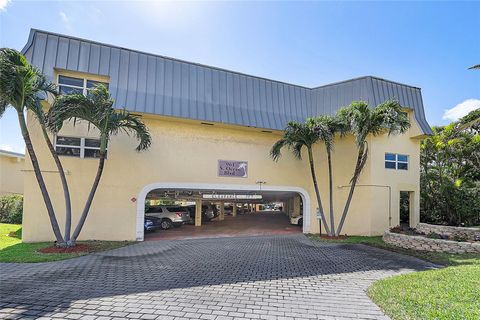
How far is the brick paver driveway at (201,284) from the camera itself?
16.2ft

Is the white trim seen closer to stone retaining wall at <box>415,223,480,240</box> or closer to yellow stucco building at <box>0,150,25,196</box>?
stone retaining wall at <box>415,223,480,240</box>

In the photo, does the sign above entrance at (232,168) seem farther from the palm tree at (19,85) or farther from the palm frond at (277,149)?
the palm tree at (19,85)

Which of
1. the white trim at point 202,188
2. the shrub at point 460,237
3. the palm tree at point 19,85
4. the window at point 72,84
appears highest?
the window at point 72,84

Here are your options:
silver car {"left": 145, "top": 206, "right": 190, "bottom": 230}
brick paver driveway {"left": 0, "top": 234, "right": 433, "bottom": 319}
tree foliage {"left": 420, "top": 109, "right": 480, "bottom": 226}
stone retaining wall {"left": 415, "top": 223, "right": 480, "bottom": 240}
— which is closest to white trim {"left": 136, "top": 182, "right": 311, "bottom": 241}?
brick paver driveway {"left": 0, "top": 234, "right": 433, "bottom": 319}

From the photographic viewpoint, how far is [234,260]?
29.8 ft

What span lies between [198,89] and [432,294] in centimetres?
1243

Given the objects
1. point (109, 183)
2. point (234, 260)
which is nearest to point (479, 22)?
point (234, 260)

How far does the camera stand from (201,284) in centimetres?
648

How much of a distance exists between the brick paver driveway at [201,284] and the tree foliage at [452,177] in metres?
10.0

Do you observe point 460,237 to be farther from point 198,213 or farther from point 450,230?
point 198,213

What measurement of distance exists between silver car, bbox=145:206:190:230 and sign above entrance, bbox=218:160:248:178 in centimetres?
588

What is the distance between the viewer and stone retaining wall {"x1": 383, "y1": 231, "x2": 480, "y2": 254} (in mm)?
10219

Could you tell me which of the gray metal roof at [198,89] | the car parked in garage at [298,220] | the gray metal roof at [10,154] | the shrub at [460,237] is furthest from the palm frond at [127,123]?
the gray metal roof at [10,154]

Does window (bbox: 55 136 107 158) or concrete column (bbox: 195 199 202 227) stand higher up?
window (bbox: 55 136 107 158)
